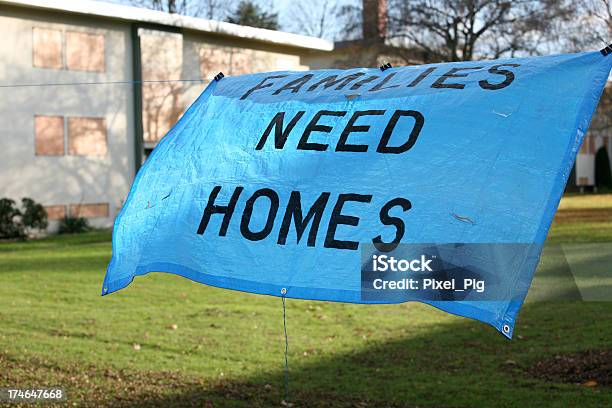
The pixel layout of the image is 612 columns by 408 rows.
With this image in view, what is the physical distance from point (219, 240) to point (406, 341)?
5997 millimetres

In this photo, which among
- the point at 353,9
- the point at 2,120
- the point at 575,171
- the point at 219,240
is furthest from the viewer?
the point at 575,171

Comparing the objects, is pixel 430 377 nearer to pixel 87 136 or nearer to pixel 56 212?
pixel 56 212

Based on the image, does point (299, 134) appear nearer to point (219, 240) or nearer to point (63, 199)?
point (219, 240)

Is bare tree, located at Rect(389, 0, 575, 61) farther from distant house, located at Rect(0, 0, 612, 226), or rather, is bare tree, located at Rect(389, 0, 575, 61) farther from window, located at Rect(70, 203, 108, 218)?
window, located at Rect(70, 203, 108, 218)

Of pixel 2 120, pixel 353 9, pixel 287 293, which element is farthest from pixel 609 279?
pixel 353 9

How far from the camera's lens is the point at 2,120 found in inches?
977

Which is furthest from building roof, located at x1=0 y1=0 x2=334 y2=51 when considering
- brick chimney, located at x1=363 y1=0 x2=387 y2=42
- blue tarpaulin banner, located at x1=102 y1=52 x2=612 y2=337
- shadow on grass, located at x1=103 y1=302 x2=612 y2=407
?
blue tarpaulin banner, located at x1=102 y1=52 x2=612 y2=337

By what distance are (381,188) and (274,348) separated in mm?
5960

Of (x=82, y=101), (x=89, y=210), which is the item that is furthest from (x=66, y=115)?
(x=89, y=210)

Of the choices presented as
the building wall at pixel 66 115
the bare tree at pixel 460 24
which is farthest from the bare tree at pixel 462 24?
the building wall at pixel 66 115

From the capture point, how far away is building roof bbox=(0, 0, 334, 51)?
83.6ft

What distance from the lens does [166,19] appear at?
93.0ft

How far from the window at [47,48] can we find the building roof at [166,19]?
0.72 m

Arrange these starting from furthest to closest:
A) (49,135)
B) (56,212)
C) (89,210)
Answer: (89,210) < (56,212) < (49,135)
